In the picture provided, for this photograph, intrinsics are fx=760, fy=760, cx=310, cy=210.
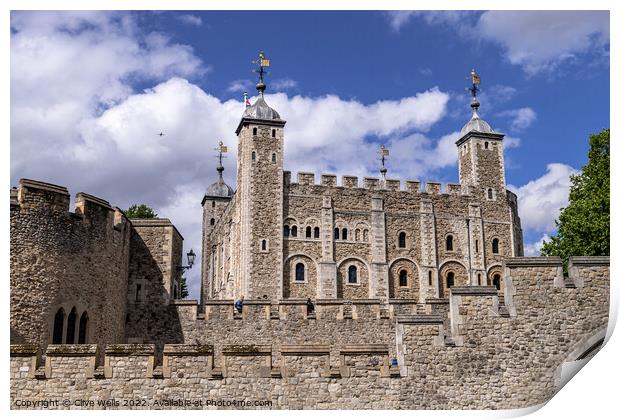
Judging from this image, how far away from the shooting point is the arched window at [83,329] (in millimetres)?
14039

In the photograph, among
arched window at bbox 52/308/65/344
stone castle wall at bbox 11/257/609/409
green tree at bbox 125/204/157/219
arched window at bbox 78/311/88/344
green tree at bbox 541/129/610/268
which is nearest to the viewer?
stone castle wall at bbox 11/257/609/409

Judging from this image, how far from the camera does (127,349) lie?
11.7 meters

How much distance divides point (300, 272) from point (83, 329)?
1091 inches

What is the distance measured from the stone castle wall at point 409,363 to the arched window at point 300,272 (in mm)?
28616

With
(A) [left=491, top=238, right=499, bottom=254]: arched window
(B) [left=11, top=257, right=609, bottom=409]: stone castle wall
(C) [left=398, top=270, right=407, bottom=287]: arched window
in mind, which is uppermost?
(A) [left=491, top=238, right=499, bottom=254]: arched window

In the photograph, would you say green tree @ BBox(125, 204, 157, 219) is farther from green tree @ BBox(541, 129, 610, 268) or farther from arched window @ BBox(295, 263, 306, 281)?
green tree @ BBox(541, 129, 610, 268)

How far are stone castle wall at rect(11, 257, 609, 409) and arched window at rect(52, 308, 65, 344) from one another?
6.39 feet

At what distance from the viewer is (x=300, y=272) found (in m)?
41.6

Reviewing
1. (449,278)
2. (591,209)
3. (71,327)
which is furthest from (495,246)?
(71,327)

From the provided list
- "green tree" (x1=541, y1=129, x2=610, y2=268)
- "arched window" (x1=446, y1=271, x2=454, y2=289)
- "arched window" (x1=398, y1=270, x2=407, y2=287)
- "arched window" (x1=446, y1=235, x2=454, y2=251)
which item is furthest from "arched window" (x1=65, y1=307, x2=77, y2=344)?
"arched window" (x1=446, y1=235, x2=454, y2=251)

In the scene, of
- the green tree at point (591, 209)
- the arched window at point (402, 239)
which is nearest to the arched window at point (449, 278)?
the arched window at point (402, 239)

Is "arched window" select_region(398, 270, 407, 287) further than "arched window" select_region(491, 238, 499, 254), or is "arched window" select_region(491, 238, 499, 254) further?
"arched window" select_region(491, 238, 499, 254)

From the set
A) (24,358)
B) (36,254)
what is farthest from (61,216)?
(24,358)

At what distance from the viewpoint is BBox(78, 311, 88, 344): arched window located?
14.0m
